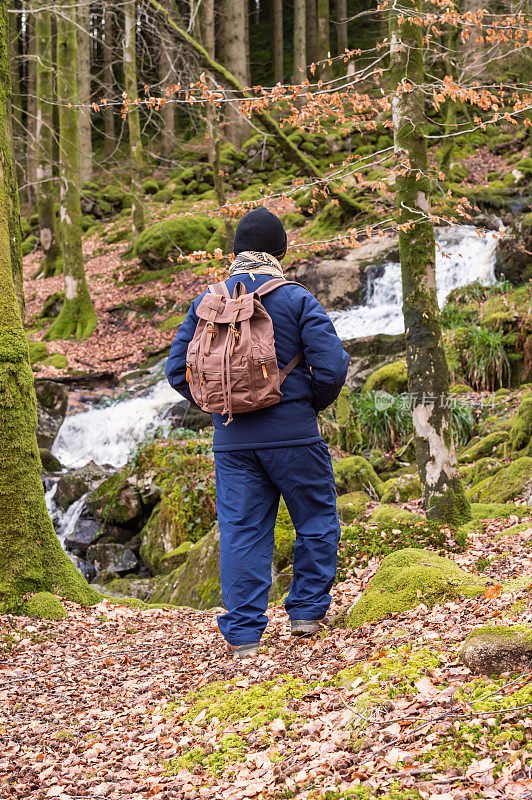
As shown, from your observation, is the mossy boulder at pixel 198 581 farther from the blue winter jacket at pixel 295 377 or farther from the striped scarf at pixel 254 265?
the striped scarf at pixel 254 265

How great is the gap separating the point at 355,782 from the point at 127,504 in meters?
7.76

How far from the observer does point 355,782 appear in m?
2.34

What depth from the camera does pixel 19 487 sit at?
5.38 meters

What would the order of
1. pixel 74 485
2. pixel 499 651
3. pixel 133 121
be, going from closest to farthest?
pixel 499 651 < pixel 74 485 < pixel 133 121

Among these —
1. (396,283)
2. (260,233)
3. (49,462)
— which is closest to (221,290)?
(260,233)

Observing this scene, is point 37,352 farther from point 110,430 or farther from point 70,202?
point 110,430

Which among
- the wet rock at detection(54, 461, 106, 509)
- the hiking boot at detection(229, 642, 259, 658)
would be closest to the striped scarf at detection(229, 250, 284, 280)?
the hiking boot at detection(229, 642, 259, 658)

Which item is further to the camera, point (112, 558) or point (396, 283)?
point (396, 283)

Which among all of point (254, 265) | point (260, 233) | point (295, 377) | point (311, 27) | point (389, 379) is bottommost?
point (389, 379)

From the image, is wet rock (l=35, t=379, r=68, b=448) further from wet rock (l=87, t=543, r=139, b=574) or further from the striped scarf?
the striped scarf

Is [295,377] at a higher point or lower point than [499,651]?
higher

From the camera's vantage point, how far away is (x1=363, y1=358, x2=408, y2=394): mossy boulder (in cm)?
1106

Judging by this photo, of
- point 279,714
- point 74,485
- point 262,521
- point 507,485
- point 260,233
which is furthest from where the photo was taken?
point 74,485

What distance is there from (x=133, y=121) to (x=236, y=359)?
60.9 ft
